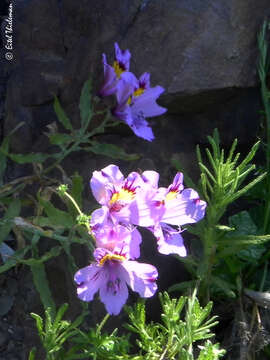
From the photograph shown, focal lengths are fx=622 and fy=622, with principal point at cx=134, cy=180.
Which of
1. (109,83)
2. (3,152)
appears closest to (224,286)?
(109,83)

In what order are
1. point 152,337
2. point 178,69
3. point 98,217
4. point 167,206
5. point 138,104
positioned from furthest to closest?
point 178,69, point 138,104, point 152,337, point 167,206, point 98,217

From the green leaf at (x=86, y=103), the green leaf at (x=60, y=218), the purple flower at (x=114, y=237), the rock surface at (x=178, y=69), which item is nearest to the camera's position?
the purple flower at (x=114, y=237)

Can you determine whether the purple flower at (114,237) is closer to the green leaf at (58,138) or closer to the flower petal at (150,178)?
the flower petal at (150,178)

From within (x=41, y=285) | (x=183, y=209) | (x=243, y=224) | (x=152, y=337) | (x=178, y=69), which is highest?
(x=178, y=69)

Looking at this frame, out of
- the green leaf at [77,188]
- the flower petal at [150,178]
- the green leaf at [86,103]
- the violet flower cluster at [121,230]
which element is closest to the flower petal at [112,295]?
the violet flower cluster at [121,230]

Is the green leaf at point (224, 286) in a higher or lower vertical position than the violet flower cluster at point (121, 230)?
lower

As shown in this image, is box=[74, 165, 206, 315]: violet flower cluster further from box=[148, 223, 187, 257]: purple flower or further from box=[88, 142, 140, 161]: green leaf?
box=[88, 142, 140, 161]: green leaf

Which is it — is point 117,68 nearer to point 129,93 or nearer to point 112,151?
point 129,93

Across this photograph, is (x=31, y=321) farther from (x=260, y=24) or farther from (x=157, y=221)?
(x=260, y=24)

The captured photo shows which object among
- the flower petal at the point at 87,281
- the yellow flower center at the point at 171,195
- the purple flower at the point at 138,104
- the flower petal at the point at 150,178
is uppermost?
the purple flower at the point at 138,104
